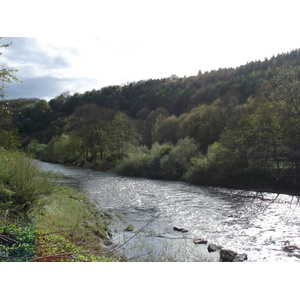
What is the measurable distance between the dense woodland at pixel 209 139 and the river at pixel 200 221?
3655 mm

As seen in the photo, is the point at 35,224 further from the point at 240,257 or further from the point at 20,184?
the point at 240,257

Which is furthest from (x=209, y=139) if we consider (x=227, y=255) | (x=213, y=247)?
(x=227, y=255)

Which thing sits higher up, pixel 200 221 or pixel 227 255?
pixel 227 255

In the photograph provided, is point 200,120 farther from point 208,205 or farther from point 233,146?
point 208,205

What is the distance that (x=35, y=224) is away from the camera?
9.00m

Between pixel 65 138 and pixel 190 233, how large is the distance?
5024 centimetres

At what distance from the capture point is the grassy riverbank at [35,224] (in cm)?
662

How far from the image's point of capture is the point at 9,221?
8312mm

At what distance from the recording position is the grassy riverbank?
662cm

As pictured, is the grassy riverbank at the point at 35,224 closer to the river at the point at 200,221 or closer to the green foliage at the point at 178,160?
the river at the point at 200,221

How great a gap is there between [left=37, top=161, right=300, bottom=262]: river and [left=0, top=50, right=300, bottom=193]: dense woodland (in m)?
3.66

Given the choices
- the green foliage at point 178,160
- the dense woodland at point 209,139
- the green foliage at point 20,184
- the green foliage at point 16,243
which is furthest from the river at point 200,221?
the green foliage at point 178,160

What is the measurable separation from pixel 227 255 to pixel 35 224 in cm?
677

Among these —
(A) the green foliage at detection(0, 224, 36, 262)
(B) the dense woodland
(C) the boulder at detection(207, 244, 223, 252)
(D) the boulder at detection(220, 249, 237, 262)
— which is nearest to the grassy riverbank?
(A) the green foliage at detection(0, 224, 36, 262)
